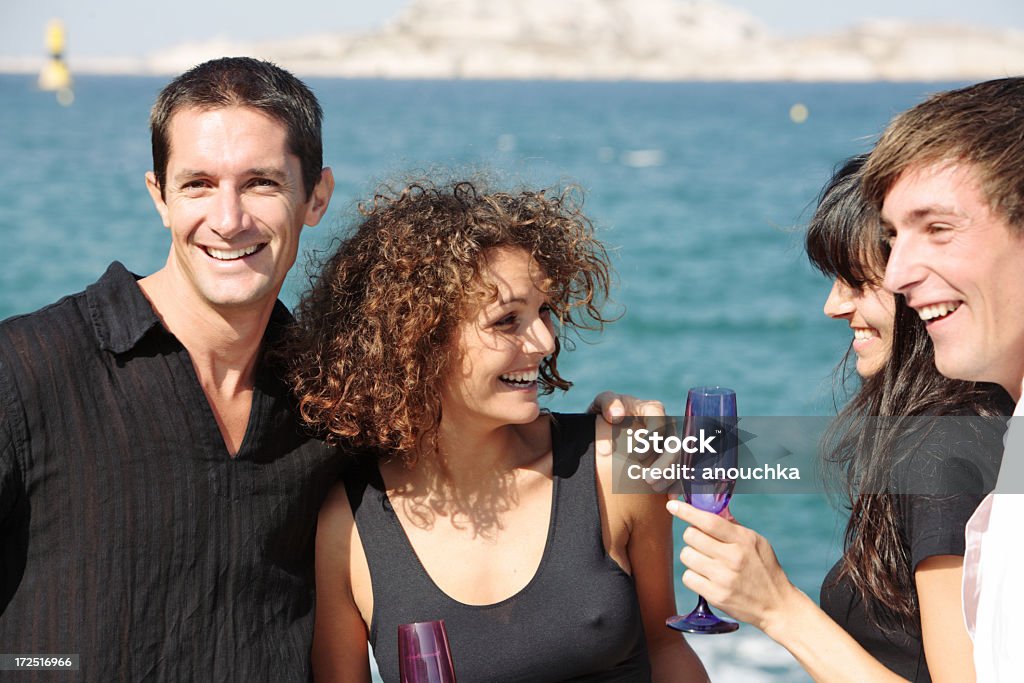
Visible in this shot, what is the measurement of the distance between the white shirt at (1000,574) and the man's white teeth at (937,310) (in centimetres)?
29

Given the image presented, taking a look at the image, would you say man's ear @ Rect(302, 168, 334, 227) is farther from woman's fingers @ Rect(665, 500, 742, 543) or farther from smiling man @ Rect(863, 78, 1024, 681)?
smiling man @ Rect(863, 78, 1024, 681)

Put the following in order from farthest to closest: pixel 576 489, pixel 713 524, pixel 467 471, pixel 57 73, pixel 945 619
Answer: pixel 57 73
pixel 467 471
pixel 576 489
pixel 713 524
pixel 945 619

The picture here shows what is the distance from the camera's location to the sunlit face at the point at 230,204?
320 cm

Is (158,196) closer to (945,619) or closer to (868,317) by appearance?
(868,317)

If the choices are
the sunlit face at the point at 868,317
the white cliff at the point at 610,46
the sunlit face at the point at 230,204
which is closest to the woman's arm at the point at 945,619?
the sunlit face at the point at 868,317

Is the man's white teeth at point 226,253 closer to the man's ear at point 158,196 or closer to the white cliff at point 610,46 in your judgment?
the man's ear at point 158,196

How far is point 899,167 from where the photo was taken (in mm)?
2627

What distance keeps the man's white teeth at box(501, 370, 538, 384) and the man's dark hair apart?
2.61 feet

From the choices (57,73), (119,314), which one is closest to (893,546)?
(119,314)

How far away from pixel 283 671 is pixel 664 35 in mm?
151613

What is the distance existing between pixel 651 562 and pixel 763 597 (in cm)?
72

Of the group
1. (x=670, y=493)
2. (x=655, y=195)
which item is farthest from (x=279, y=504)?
(x=655, y=195)

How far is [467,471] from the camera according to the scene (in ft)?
11.9

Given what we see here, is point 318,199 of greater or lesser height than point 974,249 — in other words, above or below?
above
